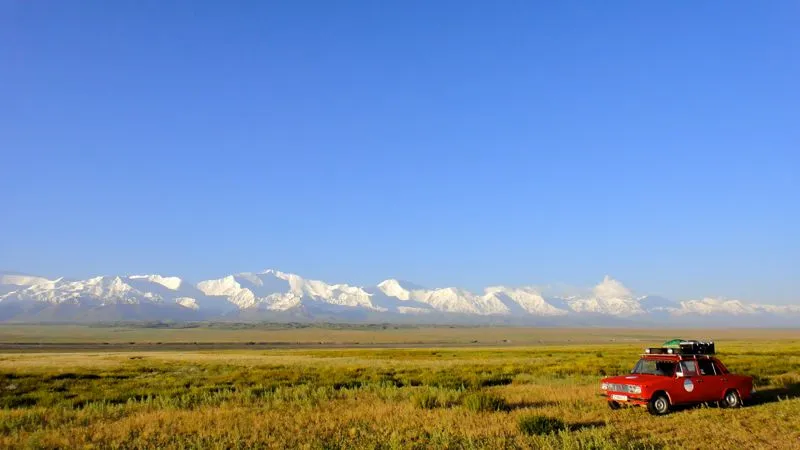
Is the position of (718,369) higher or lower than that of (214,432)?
higher

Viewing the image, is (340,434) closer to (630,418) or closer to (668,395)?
(630,418)

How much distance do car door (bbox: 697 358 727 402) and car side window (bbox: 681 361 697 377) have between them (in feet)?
0.45

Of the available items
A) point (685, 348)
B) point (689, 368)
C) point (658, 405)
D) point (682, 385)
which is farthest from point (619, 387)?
point (685, 348)

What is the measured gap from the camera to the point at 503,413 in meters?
16.1

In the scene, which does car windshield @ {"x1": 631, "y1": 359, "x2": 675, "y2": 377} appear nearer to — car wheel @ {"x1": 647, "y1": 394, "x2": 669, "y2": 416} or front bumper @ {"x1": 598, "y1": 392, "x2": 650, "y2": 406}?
car wheel @ {"x1": 647, "y1": 394, "x2": 669, "y2": 416}

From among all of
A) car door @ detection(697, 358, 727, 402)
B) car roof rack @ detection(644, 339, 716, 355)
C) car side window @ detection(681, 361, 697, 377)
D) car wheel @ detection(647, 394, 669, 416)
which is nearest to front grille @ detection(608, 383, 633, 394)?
car wheel @ detection(647, 394, 669, 416)

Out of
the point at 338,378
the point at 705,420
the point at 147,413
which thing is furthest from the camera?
the point at 338,378

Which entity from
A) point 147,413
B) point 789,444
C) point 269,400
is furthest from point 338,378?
point 789,444

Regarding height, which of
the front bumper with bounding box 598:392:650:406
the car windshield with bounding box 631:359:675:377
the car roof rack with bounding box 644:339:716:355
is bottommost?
the front bumper with bounding box 598:392:650:406

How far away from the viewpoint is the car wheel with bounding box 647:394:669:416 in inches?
628

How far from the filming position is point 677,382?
1638 centimetres

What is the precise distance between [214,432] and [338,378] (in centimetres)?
1815

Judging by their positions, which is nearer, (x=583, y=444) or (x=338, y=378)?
(x=583, y=444)

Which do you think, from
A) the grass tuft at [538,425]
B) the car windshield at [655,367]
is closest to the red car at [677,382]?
the car windshield at [655,367]
